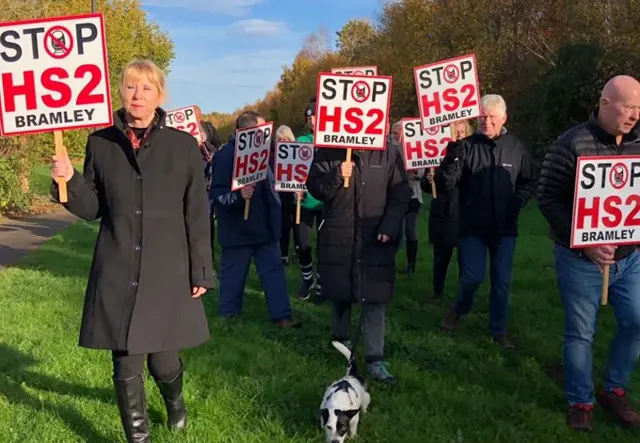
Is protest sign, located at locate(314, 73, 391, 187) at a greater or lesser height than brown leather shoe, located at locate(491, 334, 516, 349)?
greater

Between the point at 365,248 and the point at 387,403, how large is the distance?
1.16 m

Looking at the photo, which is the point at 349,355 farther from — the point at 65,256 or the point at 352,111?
the point at 65,256

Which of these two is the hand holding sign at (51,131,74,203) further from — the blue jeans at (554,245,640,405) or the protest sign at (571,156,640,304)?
the blue jeans at (554,245,640,405)

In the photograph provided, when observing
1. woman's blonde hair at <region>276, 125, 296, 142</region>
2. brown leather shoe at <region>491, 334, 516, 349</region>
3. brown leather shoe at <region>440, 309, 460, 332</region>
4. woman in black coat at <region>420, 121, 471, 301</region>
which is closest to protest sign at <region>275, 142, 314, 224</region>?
woman's blonde hair at <region>276, 125, 296, 142</region>

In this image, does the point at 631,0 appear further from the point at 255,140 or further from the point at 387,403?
the point at 387,403

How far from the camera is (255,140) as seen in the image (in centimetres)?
725

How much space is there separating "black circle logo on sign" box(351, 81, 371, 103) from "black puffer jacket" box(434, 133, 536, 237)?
0.94 meters

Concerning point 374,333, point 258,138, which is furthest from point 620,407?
point 258,138

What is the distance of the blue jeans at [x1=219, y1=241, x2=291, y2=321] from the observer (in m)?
6.96

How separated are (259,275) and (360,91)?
7.82 feet

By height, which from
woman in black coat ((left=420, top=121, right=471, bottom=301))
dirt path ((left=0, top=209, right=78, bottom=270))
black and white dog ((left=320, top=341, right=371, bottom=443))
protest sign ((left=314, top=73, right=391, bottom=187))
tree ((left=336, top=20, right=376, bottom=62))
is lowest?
dirt path ((left=0, top=209, right=78, bottom=270))

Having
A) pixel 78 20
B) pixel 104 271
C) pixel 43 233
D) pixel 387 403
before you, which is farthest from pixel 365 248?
pixel 43 233

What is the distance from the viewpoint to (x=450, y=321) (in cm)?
679

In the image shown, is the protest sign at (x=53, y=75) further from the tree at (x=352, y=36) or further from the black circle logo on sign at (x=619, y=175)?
the tree at (x=352, y=36)
